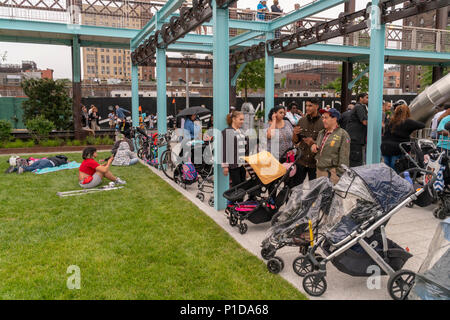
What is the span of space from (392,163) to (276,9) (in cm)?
1150

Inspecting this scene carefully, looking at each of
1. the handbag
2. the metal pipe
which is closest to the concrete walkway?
the handbag

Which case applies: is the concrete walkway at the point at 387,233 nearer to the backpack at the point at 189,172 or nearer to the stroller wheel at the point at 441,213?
the stroller wheel at the point at 441,213

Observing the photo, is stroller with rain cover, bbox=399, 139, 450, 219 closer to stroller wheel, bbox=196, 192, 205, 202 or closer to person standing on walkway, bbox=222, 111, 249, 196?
person standing on walkway, bbox=222, 111, 249, 196

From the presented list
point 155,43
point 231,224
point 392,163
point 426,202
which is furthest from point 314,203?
point 155,43

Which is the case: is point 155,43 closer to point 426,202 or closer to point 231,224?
point 231,224

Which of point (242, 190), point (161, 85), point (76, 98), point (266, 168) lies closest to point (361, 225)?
point (266, 168)

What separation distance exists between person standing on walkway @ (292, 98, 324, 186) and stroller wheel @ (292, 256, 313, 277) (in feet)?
7.01

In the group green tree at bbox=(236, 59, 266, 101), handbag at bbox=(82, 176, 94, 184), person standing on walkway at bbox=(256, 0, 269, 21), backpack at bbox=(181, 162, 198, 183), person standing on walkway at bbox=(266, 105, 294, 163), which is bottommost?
handbag at bbox=(82, 176, 94, 184)

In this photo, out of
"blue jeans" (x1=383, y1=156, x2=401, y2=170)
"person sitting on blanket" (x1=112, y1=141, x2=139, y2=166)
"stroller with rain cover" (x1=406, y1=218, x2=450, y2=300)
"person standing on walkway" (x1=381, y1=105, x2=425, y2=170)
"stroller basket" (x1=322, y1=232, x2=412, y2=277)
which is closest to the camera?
"stroller with rain cover" (x1=406, y1=218, x2=450, y2=300)

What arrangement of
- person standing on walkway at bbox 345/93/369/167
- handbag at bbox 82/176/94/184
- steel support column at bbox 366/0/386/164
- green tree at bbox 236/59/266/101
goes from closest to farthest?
steel support column at bbox 366/0/386/164, person standing on walkway at bbox 345/93/369/167, handbag at bbox 82/176/94/184, green tree at bbox 236/59/266/101

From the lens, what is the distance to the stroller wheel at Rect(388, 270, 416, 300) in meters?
3.54

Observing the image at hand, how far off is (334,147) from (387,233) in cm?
147

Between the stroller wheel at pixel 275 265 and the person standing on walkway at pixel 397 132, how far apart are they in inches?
161

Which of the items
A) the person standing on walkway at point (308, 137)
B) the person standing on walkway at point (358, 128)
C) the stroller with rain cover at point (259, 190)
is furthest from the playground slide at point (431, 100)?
the stroller with rain cover at point (259, 190)
